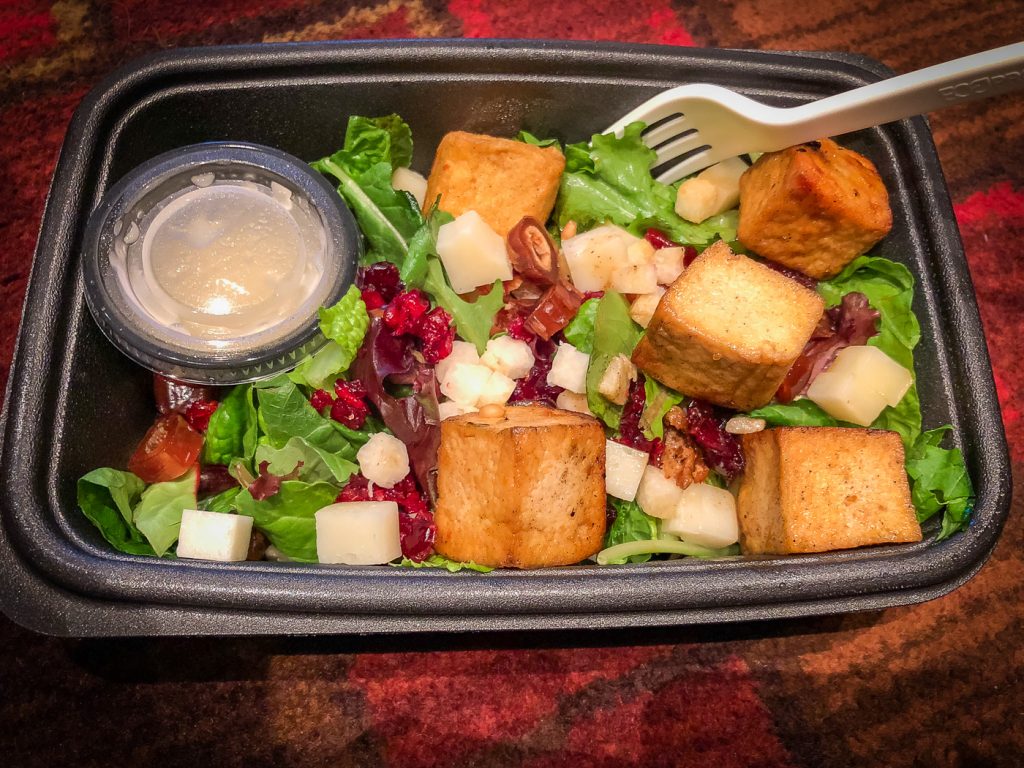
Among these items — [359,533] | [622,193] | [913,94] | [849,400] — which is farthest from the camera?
[622,193]

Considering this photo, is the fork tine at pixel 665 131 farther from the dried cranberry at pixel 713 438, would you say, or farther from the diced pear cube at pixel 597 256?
the dried cranberry at pixel 713 438

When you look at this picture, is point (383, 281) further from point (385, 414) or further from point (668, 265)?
point (668, 265)

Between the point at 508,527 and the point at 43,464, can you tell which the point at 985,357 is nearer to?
the point at 508,527

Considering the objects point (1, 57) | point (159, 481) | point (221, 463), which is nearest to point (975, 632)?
point (221, 463)

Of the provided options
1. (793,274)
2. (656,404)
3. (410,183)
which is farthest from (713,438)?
(410,183)

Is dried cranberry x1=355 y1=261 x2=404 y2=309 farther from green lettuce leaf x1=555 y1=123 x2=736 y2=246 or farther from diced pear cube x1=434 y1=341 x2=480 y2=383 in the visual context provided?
green lettuce leaf x1=555 y1=123 x2=736 y2=246

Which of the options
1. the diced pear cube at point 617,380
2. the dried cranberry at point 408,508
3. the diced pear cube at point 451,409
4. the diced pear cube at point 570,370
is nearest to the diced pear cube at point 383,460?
the dried cranberry at point 408,508
